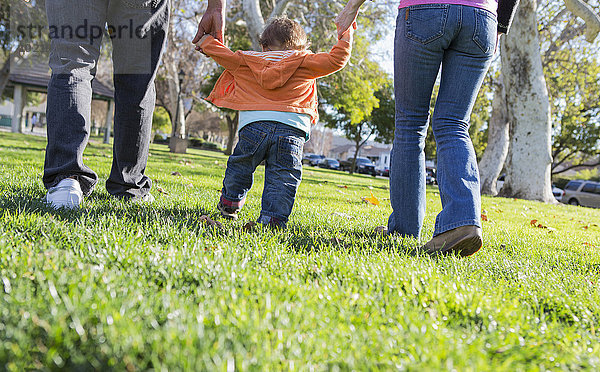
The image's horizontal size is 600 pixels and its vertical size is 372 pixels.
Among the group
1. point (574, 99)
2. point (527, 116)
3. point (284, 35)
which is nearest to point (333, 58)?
point (284, 35)

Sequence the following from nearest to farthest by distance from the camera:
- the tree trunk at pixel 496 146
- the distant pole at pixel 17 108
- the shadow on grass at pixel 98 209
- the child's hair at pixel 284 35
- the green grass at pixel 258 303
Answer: the green grass at pixel 258 303 < the shadow on grass at pixel 98 209 < the child's hair at pixel 284 35 < the tree trunk at pixel 496 146 < the distant pole at pixel 17 108

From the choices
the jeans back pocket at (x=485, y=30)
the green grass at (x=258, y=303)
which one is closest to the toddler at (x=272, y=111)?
the green grass at (x=258, y=303)

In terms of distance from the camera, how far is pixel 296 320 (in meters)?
1.24

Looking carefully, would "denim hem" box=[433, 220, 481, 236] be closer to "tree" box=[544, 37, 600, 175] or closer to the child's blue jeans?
the child's blue jeans

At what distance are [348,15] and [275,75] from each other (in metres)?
0.59

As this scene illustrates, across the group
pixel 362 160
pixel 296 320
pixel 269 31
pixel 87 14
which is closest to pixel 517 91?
pixel 269 31

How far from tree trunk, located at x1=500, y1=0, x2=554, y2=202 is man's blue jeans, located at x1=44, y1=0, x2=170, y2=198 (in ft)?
36.5

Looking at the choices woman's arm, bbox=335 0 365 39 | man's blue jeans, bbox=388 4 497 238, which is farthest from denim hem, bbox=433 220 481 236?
woman's arm, bbox=335 0 365 39

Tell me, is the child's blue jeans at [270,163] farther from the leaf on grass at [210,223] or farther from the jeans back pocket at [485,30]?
the jeans back pocket at [485,30]

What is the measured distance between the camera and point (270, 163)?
299 centimetres

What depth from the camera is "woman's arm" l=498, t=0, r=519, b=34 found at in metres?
2.86

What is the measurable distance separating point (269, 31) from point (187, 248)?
6.60ft

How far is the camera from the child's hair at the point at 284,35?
10.5ft

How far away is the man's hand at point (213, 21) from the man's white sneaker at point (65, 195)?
48.8 inches
